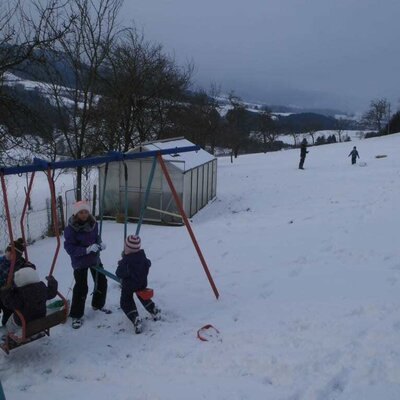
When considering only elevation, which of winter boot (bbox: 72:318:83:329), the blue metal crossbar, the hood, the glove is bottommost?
winter boot (bbox: 72:318:83:329)

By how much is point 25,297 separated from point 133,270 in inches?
55.3

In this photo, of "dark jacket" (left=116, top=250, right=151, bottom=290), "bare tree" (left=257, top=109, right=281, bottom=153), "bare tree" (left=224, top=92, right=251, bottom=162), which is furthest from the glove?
"bare tree" (left=257, top=109, right=281, bottom=153)

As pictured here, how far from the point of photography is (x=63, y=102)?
15977 mm

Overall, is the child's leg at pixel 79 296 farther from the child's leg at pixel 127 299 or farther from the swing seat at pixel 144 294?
the swing seat at pixel 144 294

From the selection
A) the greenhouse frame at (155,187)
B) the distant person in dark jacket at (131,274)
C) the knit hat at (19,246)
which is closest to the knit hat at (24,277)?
the knit hat at (19,246)

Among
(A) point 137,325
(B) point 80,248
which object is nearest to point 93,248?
(B) point 80,248

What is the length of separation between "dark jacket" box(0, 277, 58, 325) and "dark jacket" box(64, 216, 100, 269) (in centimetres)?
87

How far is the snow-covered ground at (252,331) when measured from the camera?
444 centimetres

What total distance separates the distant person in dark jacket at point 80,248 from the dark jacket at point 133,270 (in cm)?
42

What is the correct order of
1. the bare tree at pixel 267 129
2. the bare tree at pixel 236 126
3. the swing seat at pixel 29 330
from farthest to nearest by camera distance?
the bare tree at pixel 267 129
the bare tree at pixel 236 126
the swing seat at pixel 29 330

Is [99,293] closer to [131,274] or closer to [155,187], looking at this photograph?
[131,274]

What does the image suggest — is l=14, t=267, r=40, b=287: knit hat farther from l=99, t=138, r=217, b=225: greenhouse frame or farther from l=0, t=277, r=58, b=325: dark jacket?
l=99, t=138, r=217, b=225: greenhouse frame

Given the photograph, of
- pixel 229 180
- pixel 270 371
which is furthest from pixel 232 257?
pixel 229 180

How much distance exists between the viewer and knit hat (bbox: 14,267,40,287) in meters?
5.09
